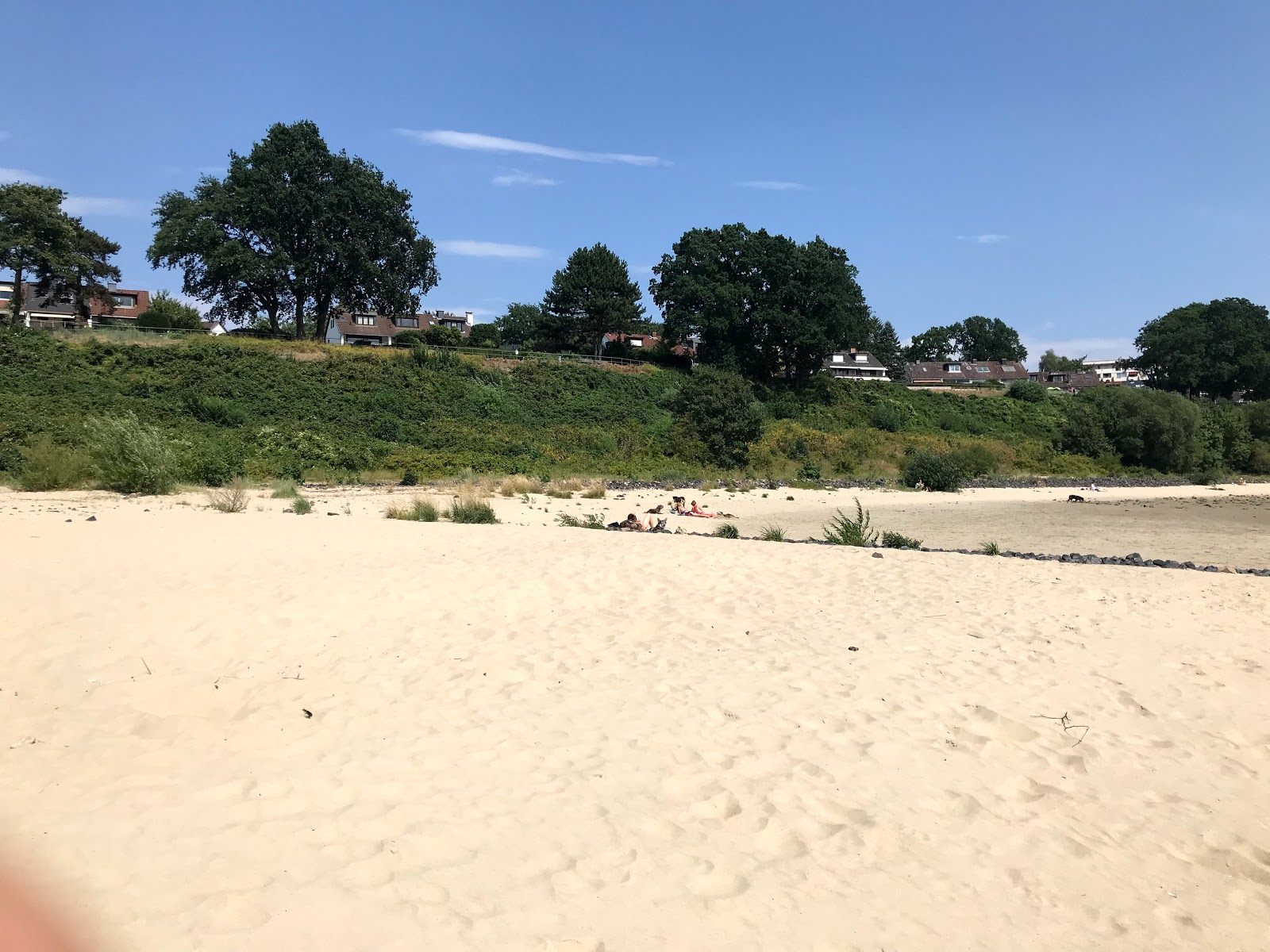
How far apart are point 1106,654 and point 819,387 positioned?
54.8 metres

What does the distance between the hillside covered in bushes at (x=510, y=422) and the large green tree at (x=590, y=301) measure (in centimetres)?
1097

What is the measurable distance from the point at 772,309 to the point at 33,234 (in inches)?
1704

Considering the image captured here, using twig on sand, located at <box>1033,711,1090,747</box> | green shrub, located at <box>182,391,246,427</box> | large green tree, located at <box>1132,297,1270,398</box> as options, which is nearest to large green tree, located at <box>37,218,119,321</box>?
green shrub, located at <box>182,391,246,427</box>

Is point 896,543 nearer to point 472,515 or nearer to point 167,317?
point 472,515

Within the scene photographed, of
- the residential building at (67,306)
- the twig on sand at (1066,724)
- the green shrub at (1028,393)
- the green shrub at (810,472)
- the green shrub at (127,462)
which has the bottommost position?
the green shrub at (810,472)

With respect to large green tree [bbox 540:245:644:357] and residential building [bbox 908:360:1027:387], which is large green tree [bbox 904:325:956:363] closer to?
residential building [bbox 908:360:1027:387]

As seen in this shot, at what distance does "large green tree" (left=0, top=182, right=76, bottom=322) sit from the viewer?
4469cm

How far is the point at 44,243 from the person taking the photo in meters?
46.0

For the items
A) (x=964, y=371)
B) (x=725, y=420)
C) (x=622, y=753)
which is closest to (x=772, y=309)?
(x=725, y=420)

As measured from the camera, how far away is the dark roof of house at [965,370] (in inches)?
4611

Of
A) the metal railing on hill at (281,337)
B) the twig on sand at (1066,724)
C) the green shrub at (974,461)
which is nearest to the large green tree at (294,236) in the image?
the metal railing on hill at (281,337)

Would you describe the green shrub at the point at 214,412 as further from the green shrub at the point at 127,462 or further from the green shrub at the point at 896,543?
the green shrub at the point at 896,543

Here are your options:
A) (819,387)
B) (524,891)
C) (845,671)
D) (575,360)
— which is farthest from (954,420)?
(524,891)

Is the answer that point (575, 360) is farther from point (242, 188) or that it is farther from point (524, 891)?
point (524, 891)
